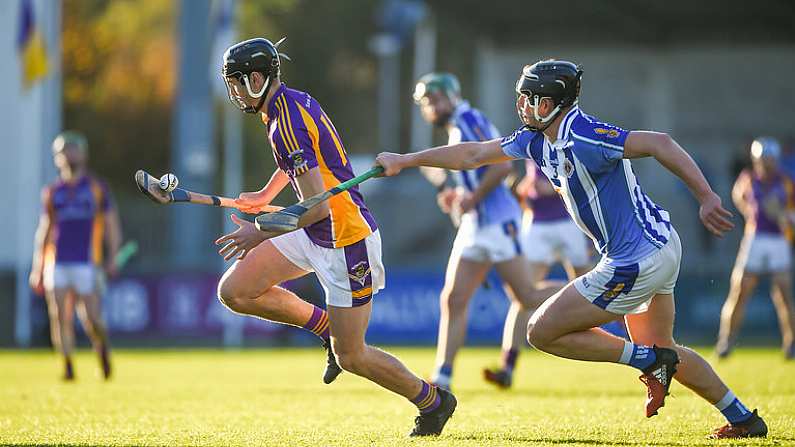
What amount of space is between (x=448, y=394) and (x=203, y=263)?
48.0 feet

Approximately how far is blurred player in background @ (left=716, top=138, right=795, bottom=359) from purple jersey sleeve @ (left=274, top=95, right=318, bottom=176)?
29.8 ft

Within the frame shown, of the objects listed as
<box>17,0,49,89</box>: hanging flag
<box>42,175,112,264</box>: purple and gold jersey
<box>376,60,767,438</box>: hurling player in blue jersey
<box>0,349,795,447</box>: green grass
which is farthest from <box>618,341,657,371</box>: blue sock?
<box>17,0,49,89</box>: hanging flag

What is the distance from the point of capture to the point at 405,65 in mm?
51000

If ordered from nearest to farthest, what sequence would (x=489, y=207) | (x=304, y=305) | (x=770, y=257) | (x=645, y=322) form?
1. (x=645, y=322)
2. (x=304, y=305)
3. (x=489, y=207)
4. (x=770, y=257)

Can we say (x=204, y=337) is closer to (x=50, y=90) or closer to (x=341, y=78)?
(x=50, y=90)

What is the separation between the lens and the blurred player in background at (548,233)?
1317 centimetres

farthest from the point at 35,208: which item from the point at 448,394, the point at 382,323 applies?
the point at 448,394

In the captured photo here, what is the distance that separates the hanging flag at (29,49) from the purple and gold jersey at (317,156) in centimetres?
1531

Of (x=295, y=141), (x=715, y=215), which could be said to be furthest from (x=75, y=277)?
(x=715, y=215)

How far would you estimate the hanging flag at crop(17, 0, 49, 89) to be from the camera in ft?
73.7

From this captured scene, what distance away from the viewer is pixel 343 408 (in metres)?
10.4

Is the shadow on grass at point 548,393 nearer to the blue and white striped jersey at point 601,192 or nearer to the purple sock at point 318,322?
the purple sock at point 318,322

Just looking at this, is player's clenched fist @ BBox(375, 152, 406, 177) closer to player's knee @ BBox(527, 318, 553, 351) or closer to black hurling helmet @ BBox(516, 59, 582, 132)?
black hurling helmet @ BBox(516, 59, 582, 132)

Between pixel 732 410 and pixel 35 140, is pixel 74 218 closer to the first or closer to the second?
pixel 732 410
